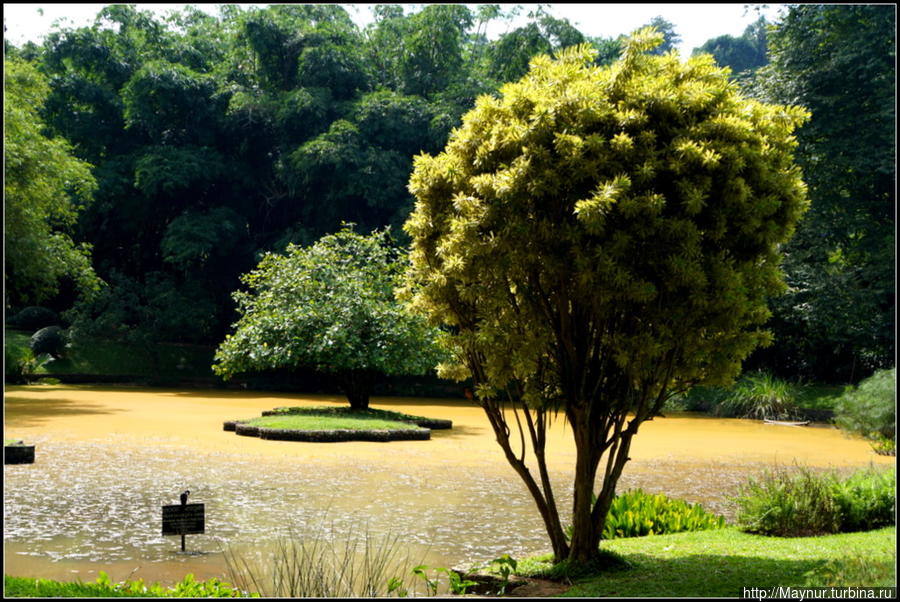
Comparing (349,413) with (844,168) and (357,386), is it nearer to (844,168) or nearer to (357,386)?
(357,386)

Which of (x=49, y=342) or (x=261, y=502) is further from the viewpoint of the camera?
(x=49, y=342)

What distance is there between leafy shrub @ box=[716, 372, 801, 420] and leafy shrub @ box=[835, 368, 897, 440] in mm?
7979

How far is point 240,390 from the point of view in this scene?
31016 millimetres

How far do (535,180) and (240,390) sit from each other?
26.0 meters

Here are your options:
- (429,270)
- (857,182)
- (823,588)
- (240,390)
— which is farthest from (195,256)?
(823,588)

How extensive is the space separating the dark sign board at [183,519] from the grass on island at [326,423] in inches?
347

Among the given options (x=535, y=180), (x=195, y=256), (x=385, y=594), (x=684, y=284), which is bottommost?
(x=385, y=594)

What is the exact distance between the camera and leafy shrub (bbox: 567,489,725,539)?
8836 millimetres

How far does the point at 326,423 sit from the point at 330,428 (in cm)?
46

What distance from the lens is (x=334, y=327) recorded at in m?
18.6

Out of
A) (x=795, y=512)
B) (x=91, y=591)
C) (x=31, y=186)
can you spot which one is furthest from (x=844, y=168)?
(x=91, y=591)

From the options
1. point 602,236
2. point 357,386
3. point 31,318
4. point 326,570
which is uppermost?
point 31,318

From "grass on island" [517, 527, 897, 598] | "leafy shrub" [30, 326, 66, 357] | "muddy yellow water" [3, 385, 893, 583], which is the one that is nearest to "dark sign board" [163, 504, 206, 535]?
"muddy yellow water" [3, 385, 893, 583]

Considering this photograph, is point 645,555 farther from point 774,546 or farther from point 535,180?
point 535,180
